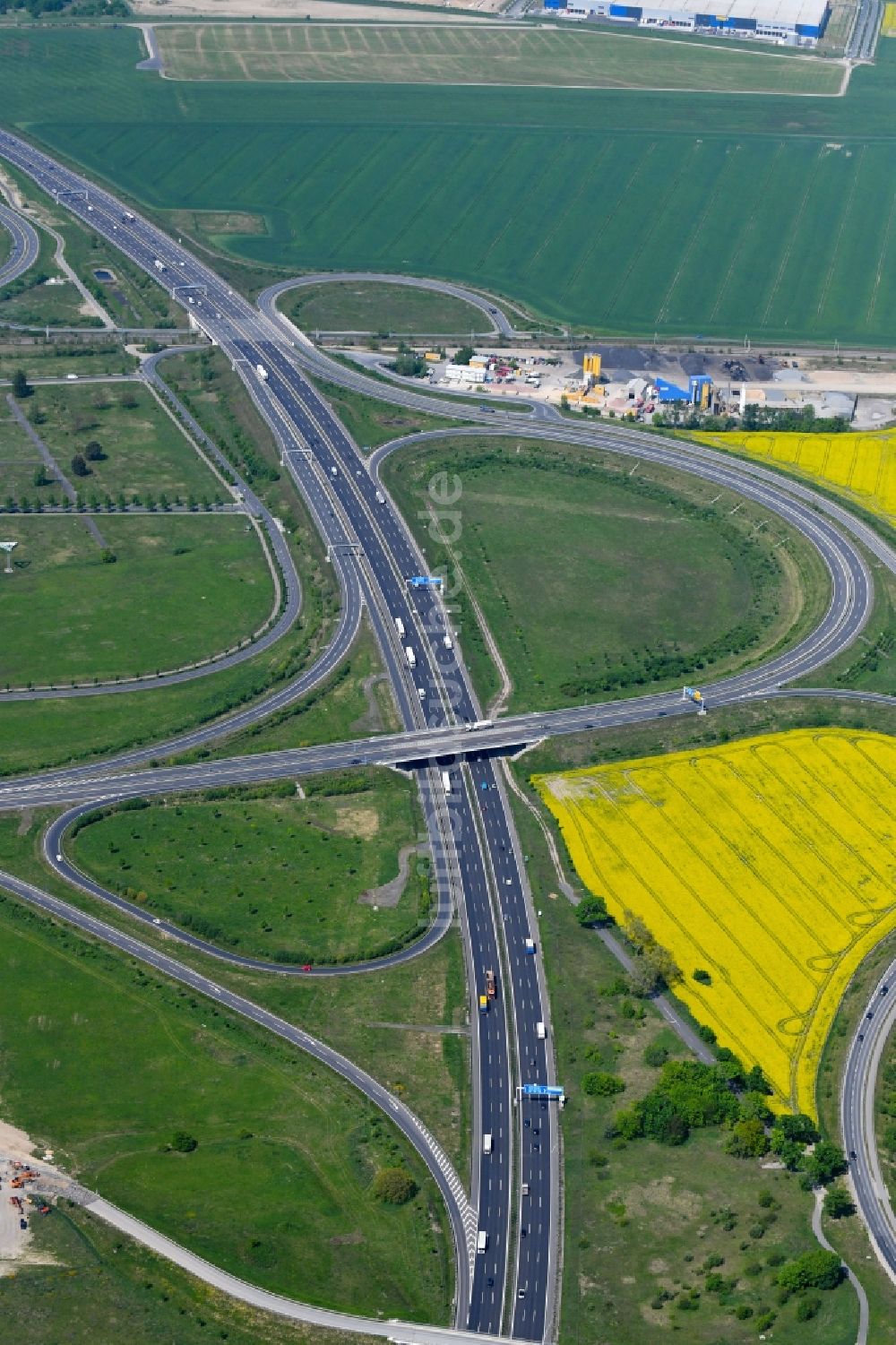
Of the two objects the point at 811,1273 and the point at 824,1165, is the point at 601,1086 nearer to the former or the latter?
the point at 824,1165

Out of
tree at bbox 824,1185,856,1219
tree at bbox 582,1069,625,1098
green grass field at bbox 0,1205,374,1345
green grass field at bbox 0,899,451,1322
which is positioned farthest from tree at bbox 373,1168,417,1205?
tree at bbox 824,1185,856,1219

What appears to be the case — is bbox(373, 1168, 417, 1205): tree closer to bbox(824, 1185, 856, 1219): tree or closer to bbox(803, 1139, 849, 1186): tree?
bbox(803, 1139, 849, 1186): tree

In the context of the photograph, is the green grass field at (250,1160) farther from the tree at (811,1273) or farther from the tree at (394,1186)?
the tree at (811,1273)

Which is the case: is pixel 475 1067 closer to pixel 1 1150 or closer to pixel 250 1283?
pixel 250 1283

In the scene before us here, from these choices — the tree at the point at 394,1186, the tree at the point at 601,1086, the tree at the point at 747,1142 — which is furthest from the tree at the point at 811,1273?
the tree at the point at 394,1186

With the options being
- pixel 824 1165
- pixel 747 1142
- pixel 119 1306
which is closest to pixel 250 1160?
pixel 119 1306

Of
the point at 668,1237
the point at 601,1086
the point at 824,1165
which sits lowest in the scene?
the point at 668,1237

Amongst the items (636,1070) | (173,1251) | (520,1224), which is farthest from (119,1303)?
(636,1070)
